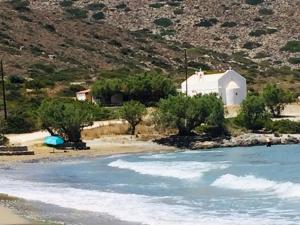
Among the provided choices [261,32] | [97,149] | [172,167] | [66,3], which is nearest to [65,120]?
[97,149]

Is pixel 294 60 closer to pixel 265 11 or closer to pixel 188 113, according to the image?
pixel 265 11

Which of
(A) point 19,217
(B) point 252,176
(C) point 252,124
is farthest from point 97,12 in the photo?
(A) point 19,217

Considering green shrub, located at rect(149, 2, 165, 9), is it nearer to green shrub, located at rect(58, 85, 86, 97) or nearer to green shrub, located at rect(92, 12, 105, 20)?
green shrub, located at rect(92, 12, 105, 20)

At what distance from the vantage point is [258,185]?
35094mm

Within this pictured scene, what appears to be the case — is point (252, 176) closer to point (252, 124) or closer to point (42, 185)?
point (42, 185)

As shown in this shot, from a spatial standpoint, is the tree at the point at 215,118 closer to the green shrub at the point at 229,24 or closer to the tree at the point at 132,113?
the tree at the point at 132,113

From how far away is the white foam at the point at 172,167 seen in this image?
42094 millimetres

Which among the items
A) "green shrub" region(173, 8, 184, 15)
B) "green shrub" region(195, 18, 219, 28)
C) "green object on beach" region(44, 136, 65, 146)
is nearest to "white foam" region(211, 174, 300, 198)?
"green object on beach" region(44, 136, 65, 146)

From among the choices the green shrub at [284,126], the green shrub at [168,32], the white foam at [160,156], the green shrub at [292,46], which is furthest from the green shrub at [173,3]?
the white foam at [160,156]

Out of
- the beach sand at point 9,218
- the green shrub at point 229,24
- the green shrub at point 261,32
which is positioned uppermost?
the green shrub at point 229,24

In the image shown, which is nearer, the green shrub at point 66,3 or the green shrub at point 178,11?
the green shrub at point 178,11

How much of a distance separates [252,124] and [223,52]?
70756mm

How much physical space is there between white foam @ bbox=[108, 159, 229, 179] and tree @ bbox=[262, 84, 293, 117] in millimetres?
29412

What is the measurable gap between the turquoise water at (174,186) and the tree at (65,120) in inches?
234
